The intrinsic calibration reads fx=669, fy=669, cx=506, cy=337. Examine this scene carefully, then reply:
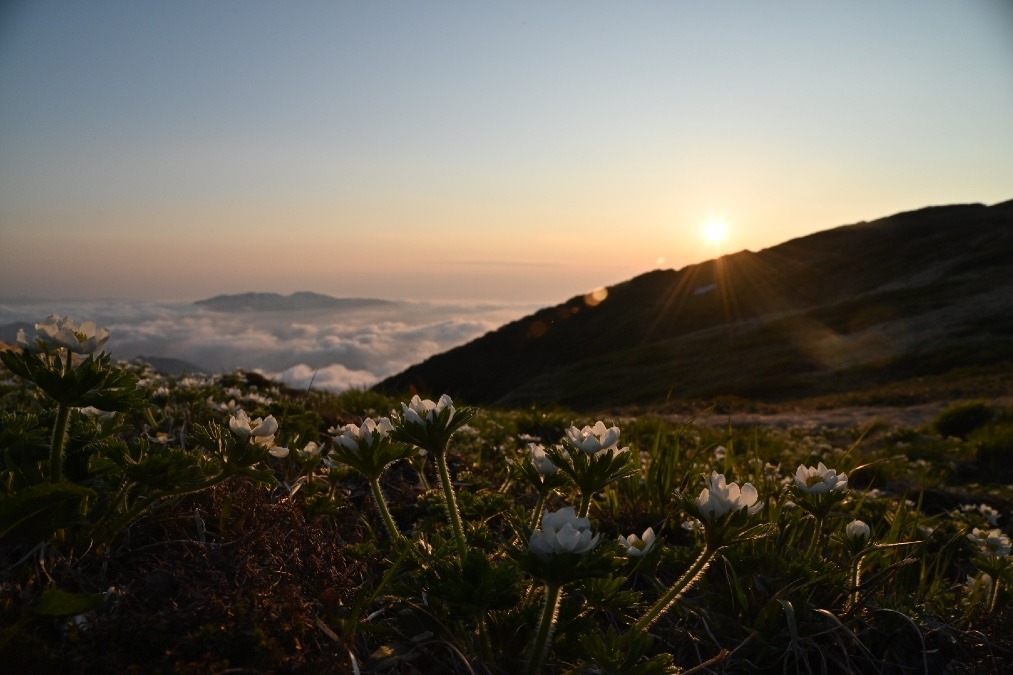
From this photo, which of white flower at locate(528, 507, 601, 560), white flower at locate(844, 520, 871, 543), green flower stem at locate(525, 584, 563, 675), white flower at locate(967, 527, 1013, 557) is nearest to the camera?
white flower at locate(528, 507, 601, 560)

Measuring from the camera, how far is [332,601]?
229 cm

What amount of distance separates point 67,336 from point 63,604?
0.85 m

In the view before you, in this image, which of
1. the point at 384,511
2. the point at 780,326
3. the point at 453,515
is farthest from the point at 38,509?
the point at 780,326

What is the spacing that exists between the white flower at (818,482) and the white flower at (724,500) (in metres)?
0.75

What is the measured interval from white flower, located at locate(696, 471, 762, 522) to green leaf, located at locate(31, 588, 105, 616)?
167cm

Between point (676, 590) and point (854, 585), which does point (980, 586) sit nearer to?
point (854, 585)

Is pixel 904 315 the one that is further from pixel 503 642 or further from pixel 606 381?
pixel 503 642

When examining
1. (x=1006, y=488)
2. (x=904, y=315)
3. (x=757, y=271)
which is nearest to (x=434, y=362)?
(x=757, y=271)

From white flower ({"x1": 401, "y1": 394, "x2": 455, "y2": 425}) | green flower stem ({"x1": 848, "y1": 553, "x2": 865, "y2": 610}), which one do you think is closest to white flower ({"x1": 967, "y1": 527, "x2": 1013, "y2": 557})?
green flower stem ({"x1": 848, "y1": 553, "x2": 865, "y2": 610})

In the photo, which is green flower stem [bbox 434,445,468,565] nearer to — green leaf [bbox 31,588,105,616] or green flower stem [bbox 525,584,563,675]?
green flower stem [bbox 525,584,563,675]

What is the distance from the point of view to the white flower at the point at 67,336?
2.09m

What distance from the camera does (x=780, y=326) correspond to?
172 ft

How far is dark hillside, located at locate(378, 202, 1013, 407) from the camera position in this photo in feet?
119

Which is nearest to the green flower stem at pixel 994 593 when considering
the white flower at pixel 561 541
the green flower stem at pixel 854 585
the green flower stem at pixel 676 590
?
the green flower stem at pixel 854 585
